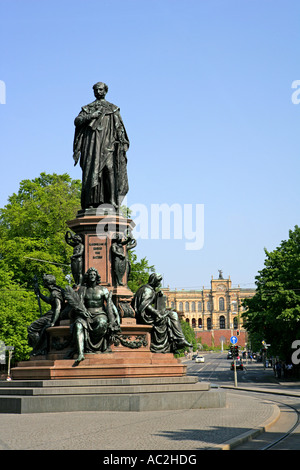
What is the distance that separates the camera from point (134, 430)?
11125mm

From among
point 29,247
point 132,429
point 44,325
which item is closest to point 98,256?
point 44,325

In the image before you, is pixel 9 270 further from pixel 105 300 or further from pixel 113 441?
pixel 113 441

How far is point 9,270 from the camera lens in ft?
138

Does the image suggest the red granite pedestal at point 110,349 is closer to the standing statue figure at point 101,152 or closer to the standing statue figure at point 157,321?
the standing statue figure at point 157,321

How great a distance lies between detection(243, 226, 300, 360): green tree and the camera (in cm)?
4706

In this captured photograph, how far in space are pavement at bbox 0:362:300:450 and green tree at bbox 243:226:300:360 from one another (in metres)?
32.3

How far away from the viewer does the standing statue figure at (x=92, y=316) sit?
16422 mm

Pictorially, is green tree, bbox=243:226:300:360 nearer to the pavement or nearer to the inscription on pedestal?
the inscription on pedestal

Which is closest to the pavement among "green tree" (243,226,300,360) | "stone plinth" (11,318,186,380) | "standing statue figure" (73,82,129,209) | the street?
"stone plinth" (11,318,186,380)

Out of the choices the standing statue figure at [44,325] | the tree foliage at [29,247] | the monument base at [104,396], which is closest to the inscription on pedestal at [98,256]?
the standing statue figure at [44,325]

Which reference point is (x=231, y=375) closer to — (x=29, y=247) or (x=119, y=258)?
(x=29, y=247)

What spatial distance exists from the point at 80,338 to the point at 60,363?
791 millimetres

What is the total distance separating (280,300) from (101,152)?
100ft
